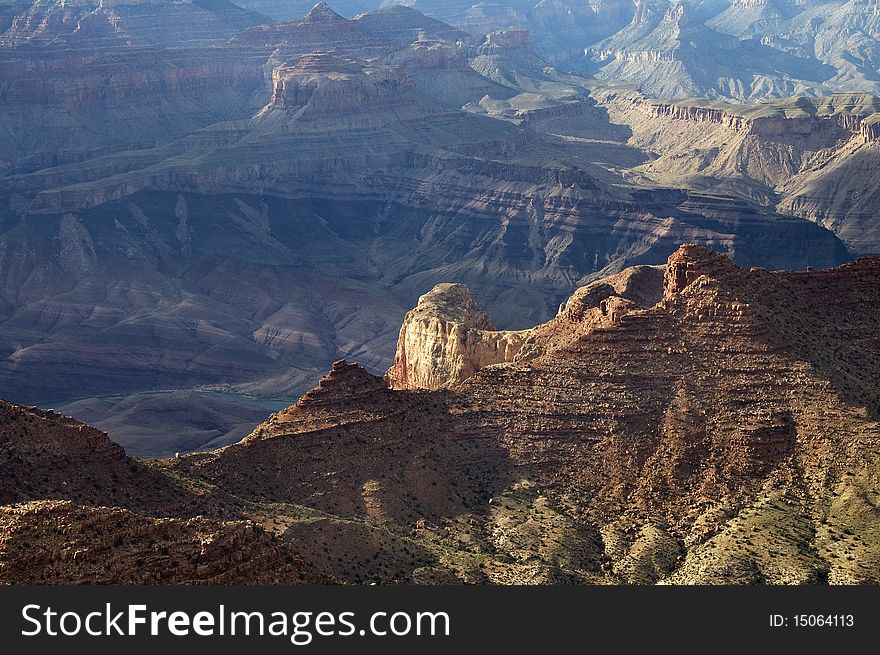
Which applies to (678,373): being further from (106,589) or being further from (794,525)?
(106,589)

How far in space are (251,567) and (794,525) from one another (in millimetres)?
33422

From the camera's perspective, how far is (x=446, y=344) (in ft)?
369

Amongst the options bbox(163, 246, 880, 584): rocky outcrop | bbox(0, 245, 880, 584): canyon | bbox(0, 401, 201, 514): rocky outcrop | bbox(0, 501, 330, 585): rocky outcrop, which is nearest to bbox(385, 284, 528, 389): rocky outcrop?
bbox(0, 245, 880, 584): canyon

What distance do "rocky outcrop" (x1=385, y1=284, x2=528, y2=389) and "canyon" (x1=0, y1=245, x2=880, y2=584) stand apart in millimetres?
14446

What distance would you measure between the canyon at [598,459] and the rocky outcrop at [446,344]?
47.4 feet

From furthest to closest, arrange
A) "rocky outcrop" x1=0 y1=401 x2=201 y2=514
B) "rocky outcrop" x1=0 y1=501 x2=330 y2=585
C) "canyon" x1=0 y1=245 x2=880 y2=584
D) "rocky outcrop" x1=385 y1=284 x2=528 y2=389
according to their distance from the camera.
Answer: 1. "rocky outcrop" x1=385 y1=284 x2=528 y2=389
2. "canyon" x1=0 y1=245 x2=880 y2=584
3. "rocky outcrop" x1=0 y1=401 x2=201 y2=514
4. "rocky outcrop" x1=0 y1=501 x2=330 y2=585

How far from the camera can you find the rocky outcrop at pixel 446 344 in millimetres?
108625

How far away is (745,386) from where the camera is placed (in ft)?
280

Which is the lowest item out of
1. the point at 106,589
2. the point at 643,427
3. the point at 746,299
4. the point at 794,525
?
the point at 106,589

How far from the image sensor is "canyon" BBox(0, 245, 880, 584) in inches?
2874

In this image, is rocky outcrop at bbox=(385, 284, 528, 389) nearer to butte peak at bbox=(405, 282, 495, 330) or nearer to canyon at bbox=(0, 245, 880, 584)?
butte peak at bbox=(405, 282, 495, 330)

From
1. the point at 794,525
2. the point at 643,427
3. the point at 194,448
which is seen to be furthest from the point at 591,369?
the point at 194,448

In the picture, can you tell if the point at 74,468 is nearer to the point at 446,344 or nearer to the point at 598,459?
the point at 598,459

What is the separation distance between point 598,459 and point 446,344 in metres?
30.1
